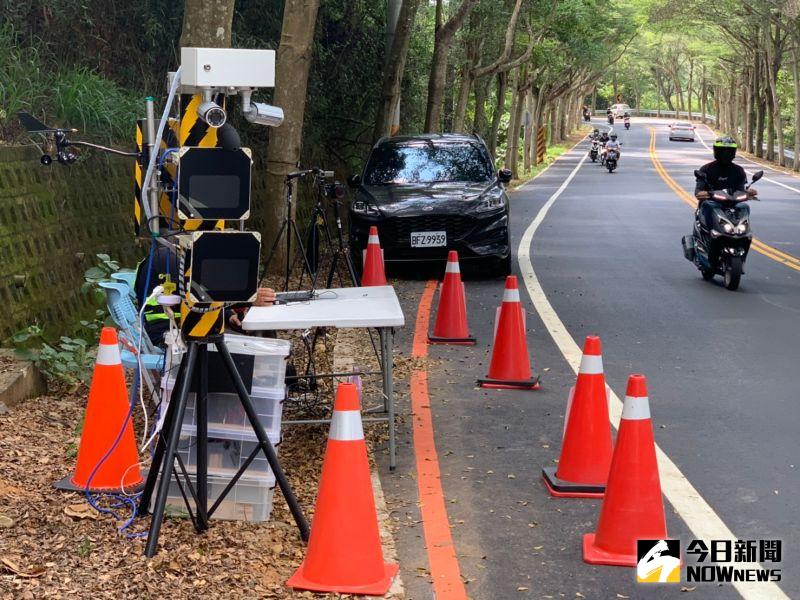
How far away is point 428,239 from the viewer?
14.6 meters

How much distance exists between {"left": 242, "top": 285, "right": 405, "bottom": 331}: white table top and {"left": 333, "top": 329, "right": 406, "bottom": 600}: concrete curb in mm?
932

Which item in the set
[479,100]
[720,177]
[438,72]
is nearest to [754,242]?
[720,177]

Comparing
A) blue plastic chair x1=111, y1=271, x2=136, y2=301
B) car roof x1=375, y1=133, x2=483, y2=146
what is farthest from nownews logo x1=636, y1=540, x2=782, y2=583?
car roof x1=375, y1=133, x2=483, y2=146

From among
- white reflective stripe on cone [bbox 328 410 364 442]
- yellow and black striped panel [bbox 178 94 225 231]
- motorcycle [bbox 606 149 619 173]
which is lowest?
motorcycle [bbox 606 149 619 173]

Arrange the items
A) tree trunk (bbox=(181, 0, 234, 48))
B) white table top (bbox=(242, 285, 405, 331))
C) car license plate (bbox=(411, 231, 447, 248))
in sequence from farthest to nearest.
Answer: car license plate (bbox=(411, 231, 447, 248))
tree trunk (bbox=(181, 0, 234, 48))
white table top (bbox=(242, 285, 405, 331))

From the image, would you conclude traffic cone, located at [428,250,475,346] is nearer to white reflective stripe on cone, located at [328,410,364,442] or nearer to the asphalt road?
the asphalt road

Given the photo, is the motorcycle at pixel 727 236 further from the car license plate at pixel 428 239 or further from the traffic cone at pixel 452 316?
the traffic cone at pixel 452 316

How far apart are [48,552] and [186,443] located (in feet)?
3.09

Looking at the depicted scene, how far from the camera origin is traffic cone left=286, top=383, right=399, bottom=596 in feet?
16.1

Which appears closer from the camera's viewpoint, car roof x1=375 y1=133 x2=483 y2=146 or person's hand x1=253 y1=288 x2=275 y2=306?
person's hand x1=253 y1=288 x2=275 y2=306

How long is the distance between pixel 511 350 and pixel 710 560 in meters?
3.67

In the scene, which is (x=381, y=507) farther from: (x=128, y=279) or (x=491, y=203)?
(x=491, y=203)

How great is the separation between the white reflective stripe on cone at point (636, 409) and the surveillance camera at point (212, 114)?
7.38ft

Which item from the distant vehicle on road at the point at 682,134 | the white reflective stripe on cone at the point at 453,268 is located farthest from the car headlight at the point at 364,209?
the distant vehicle on road at the point at 682,134
